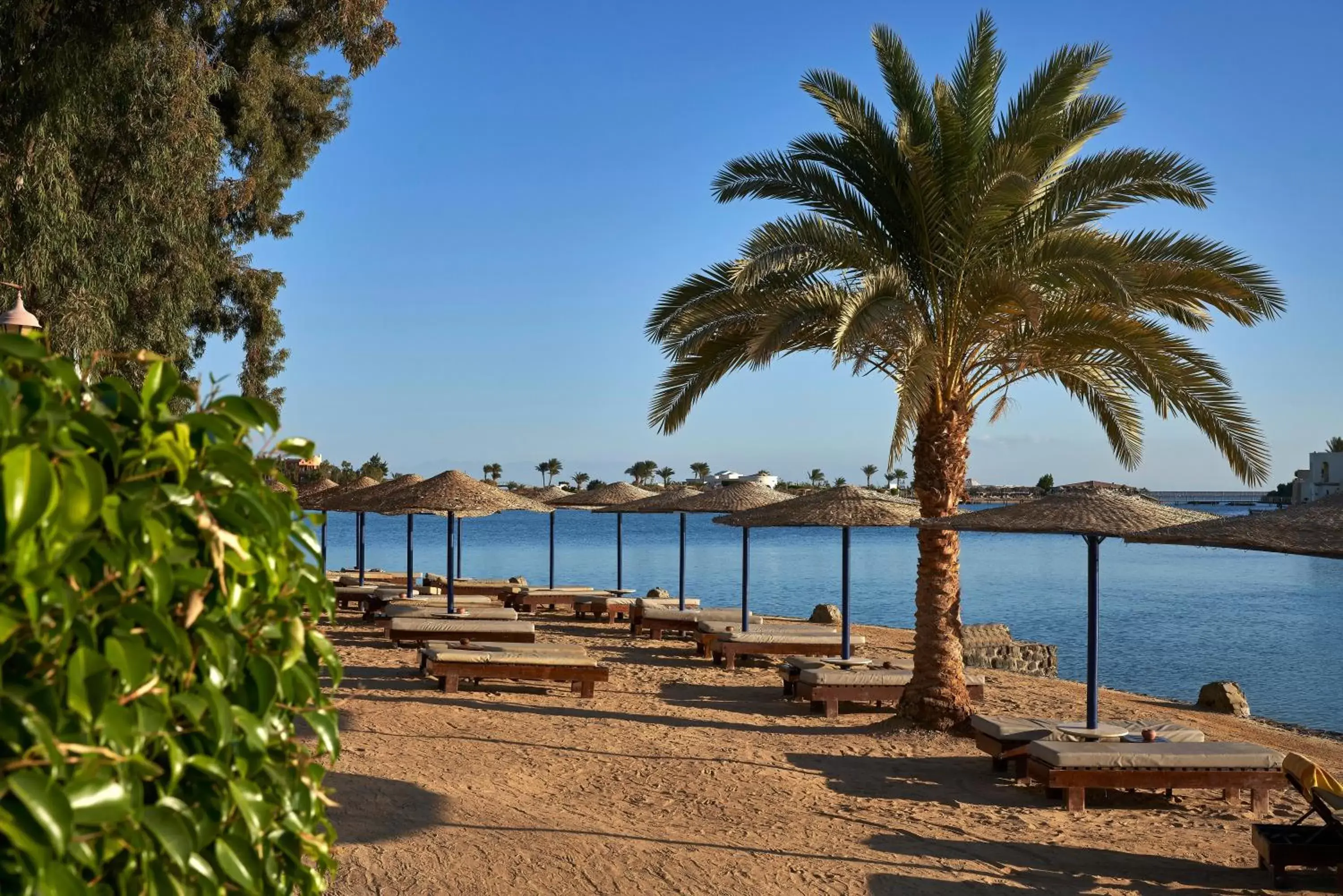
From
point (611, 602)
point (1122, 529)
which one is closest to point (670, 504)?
point (611, 602)

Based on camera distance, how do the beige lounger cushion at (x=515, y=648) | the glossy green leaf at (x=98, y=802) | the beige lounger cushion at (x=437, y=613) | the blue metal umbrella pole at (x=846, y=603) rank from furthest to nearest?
the beige lounger cushion at (x=437, y=613), the blue metal umbrella pole at (x=846, y=603), the beige lounger cushion at (x=515, y=648), the glossy green leaf at (x=98, y=802)

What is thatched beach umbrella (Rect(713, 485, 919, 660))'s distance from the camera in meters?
12.1

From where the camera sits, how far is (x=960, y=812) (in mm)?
8008

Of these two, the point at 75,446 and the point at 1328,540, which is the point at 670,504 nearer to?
the point at 1328,540

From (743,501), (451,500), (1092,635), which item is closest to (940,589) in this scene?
(1092,635)

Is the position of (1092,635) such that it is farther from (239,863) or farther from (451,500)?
(451,500)

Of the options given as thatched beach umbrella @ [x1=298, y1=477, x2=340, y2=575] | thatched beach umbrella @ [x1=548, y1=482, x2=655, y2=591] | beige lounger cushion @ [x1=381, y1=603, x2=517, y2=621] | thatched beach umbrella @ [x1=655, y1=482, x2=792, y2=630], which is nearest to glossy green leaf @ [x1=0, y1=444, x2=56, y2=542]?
thatched beach umbrella @ [x1=655, y1=482, x2=792, y2=630]

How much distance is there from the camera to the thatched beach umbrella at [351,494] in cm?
2058

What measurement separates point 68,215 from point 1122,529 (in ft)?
42.9

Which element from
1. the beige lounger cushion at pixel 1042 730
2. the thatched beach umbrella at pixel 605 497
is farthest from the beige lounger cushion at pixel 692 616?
the beige lounger cushion at pixel 1042 730

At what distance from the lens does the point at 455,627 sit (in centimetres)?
1445

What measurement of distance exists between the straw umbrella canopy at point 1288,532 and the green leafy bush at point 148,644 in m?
5.65

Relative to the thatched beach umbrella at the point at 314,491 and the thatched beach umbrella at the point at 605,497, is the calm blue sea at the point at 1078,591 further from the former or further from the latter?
the thatched beach umbrella at the point at 314,491

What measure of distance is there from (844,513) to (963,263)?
9.97 ft
